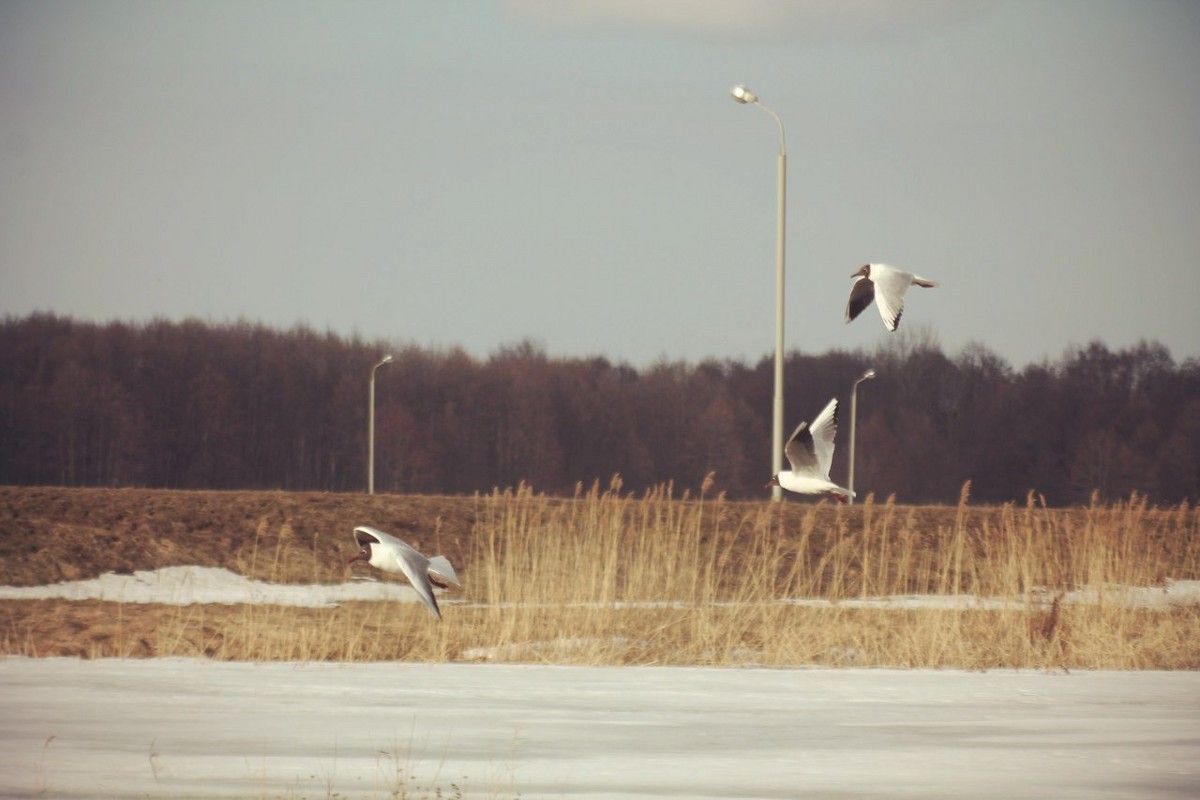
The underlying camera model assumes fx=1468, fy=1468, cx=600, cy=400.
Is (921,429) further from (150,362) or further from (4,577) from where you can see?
(4,577)

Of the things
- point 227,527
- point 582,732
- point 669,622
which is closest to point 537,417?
point 227,527

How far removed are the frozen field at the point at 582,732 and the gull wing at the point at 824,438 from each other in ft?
5.05

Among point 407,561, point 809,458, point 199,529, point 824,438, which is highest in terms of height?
point 824,438

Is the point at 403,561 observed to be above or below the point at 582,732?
above

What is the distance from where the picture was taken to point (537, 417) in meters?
74.1

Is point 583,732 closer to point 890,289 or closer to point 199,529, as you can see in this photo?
point 890,289

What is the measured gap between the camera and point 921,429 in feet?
224

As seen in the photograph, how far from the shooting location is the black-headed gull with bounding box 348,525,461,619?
871 cm

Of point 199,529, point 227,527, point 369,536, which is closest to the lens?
point 369,536

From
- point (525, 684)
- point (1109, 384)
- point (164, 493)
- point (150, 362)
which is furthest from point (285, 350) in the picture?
point (525, 684)

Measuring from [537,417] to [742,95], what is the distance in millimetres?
57706

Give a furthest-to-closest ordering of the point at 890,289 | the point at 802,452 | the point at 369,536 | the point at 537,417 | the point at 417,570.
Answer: the point at 537,417
the point at 802,452
the point at 890,289
the point at 369,536
the point at 417,570

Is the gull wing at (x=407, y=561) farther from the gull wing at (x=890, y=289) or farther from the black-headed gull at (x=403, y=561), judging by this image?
the gull wing at (x=890, y=289)

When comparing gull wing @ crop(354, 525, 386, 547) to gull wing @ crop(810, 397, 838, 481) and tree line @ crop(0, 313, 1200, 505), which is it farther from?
tree line @ crop(0, 313, 1200, 505)
